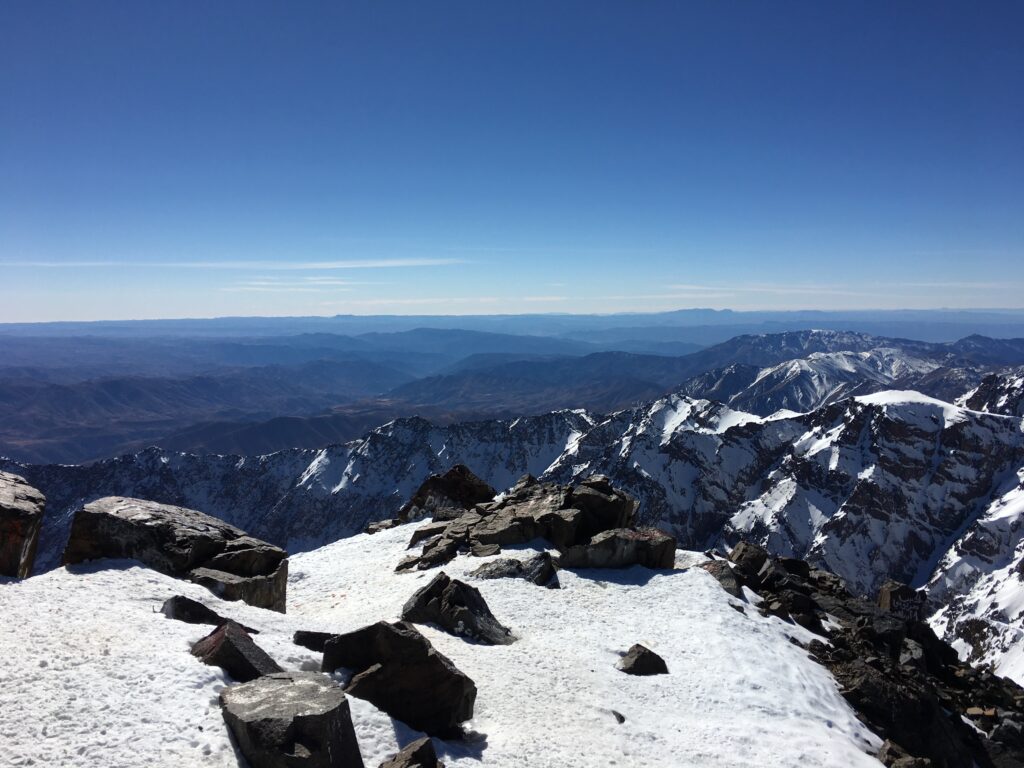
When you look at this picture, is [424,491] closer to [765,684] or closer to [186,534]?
[186,534]

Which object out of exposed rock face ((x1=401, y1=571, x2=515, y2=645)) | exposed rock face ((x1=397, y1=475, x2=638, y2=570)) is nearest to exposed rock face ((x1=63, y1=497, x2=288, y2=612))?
exposed rock face ((x1=401, y1=571, x2=515, y2=645))

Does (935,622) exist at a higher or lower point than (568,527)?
lower

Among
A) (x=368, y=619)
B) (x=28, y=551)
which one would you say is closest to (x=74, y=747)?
(x=28, y=551)

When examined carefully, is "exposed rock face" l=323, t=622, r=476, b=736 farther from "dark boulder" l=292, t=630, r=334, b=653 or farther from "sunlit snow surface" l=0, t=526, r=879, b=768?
"dark boulder" l=292, t=630, r=334, b=653

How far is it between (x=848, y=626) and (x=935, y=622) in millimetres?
185820

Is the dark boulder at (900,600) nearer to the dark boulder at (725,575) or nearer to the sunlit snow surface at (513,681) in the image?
the dark boulder at (725,575)

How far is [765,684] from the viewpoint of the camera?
21.8 m

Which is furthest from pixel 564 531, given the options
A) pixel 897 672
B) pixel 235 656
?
pixel 235 656

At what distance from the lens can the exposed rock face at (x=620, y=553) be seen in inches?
1313

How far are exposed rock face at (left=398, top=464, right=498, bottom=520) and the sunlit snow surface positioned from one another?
69.1 feet

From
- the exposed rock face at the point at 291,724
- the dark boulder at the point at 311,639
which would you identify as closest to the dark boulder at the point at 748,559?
the dark boulder at the point at 311,639

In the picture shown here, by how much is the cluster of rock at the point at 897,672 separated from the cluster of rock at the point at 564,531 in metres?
4.76

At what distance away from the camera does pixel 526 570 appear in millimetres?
31266

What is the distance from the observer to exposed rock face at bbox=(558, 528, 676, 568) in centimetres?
3334
